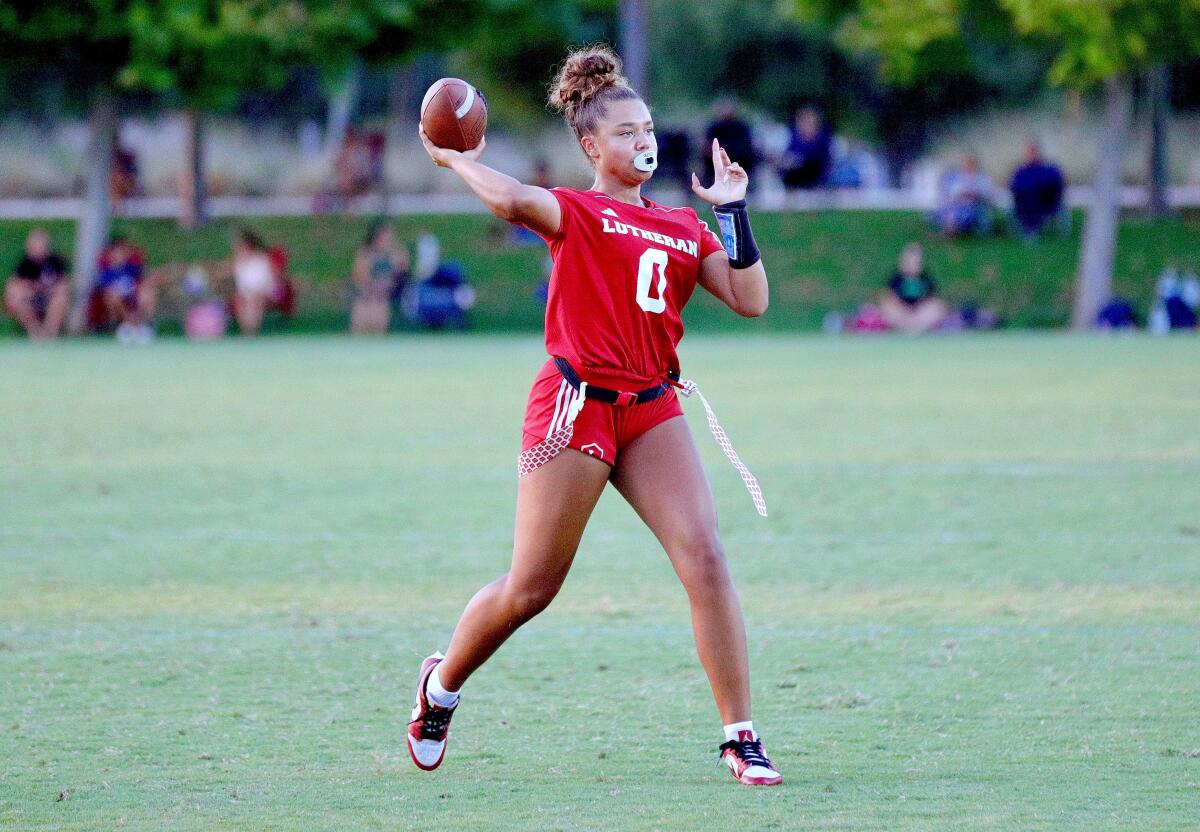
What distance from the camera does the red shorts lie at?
549 cm

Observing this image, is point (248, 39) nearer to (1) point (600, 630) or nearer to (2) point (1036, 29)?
(2) point (1036, 29)

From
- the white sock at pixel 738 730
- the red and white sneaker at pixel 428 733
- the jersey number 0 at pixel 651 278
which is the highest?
the jersey number 0 at pixel 651 278

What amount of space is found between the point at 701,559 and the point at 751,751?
0.58m

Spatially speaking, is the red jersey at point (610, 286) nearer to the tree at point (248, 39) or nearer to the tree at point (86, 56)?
the tree at point (248, 39)

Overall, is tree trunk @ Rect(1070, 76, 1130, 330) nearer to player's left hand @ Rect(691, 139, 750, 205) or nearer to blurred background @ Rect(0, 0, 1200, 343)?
blurred background @ Rect(0, 0, 1200, 343)

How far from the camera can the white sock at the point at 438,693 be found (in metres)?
5.72

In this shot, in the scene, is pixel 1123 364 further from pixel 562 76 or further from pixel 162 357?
pixel 562 76

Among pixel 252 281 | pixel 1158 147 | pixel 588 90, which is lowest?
pixel 252 281

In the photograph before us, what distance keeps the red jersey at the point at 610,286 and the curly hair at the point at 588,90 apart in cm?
26

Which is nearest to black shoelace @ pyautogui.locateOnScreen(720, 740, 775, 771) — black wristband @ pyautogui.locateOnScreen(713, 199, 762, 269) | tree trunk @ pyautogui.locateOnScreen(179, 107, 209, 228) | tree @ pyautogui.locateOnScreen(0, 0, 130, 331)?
black wristband @ pyautogui.locateOnScreen(713, 199, 762, 269)

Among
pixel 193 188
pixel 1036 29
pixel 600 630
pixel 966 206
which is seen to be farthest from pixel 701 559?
pixel 193 188

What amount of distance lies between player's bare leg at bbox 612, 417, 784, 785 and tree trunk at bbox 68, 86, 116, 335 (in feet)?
89.1

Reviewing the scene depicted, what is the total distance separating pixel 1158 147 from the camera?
122 feet

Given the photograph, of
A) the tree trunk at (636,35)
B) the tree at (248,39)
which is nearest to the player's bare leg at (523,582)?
the tree at (248,39)
